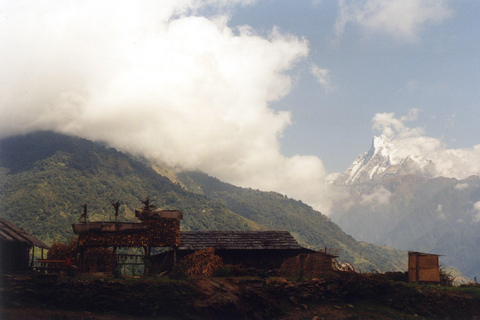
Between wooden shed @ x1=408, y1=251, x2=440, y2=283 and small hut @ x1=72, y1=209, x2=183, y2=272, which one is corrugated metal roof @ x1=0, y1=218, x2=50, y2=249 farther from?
wooden shed @ x1=408, y1=251, x2=440, y2=283

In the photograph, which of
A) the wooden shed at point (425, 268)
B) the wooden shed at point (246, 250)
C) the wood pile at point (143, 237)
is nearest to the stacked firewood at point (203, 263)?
the wooden shed at point (246, 250)

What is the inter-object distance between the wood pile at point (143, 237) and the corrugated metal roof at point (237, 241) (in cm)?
230

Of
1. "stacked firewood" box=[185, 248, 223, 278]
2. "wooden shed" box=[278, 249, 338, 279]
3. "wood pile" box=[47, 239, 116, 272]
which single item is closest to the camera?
"wooden shed" box=[278, 249, 338, 279]

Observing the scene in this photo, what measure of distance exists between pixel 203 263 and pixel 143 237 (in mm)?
5036

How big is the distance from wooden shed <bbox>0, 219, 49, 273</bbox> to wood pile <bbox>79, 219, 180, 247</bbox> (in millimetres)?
4953

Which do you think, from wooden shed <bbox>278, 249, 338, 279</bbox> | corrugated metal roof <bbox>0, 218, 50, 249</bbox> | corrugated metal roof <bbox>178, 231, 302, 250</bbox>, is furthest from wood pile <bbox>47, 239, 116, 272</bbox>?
wooden shed <bbox>278, 249, 338, 279</bbox>

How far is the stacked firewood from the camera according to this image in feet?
106

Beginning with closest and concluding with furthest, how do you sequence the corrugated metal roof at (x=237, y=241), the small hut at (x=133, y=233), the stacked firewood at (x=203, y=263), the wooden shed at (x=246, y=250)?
the small hut at (x=133, y=233), the stacked firewood at (x=203, y=263), the wooden shed at (x=246, y=250), the corrugated metal roof at (x=237, y=241)

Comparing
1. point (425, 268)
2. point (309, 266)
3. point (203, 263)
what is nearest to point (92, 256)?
point (203, 263)

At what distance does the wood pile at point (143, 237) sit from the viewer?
3166cm

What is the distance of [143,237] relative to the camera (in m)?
32.2

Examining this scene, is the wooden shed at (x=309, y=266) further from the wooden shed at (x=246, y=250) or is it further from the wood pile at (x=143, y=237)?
the wood pile at (x=143, y=237)

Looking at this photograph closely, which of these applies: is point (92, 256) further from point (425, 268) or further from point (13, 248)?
point (425, 268)

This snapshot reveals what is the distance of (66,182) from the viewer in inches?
7736
